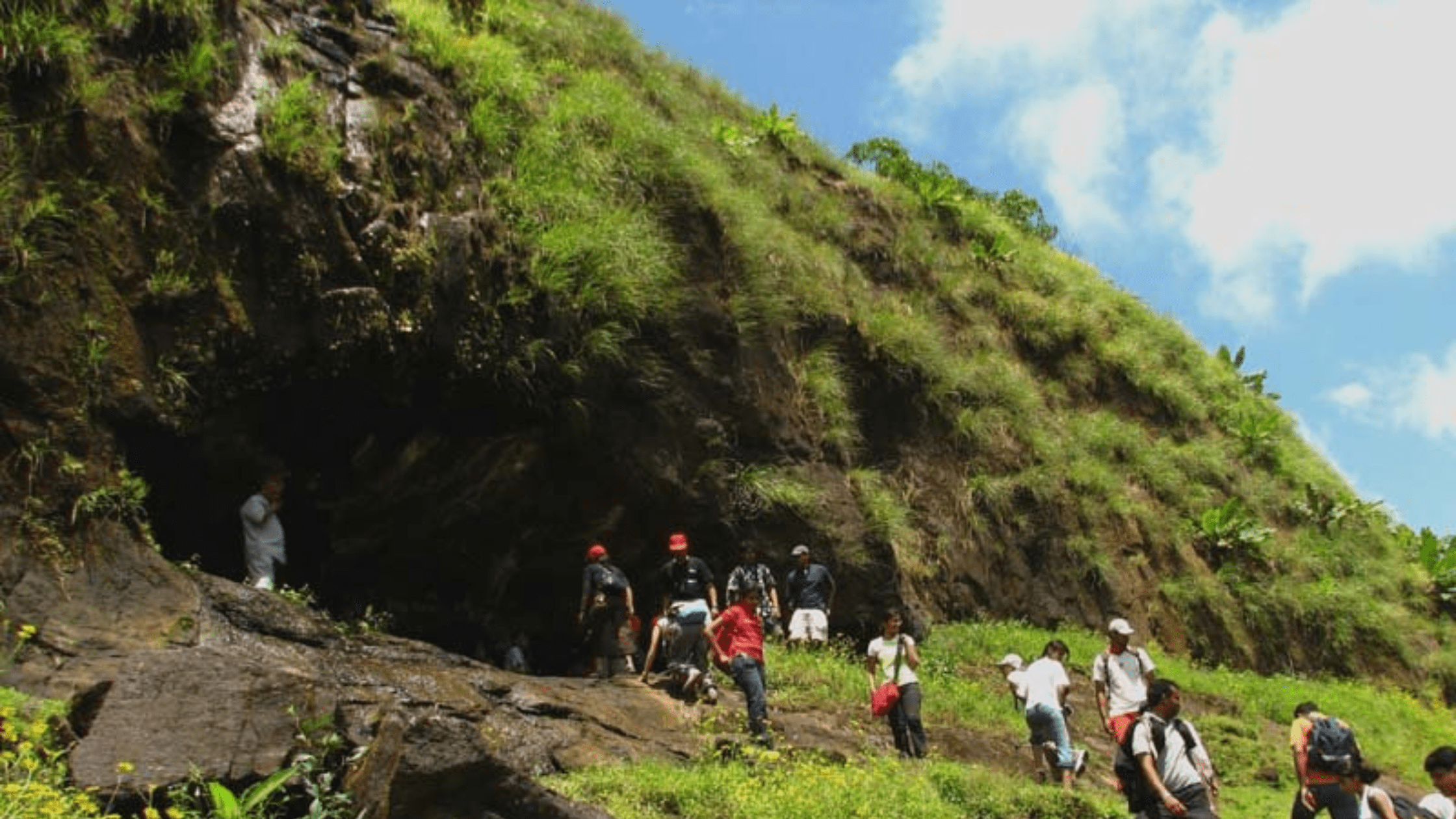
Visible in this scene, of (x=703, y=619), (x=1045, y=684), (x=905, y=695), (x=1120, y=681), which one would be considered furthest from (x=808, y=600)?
(x=1120, y=681)

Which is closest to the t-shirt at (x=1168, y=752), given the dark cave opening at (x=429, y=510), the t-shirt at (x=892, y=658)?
the t-shirt at (x=892, y=658)

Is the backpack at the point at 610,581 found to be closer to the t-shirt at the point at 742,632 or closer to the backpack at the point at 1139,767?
the t-shirt at the point at 742,632

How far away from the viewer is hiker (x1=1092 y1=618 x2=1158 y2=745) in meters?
10.4

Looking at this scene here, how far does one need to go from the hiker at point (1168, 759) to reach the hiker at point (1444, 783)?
3.78ft

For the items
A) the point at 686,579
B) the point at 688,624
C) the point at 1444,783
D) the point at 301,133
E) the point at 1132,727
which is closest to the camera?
the point at 1444,783

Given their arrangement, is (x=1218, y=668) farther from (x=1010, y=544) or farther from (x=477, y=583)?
(x=477, y=583)

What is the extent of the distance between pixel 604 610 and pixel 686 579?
0.81 m

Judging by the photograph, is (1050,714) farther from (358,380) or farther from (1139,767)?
(358,380)

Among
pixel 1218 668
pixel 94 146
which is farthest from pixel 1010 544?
pixel 94 146

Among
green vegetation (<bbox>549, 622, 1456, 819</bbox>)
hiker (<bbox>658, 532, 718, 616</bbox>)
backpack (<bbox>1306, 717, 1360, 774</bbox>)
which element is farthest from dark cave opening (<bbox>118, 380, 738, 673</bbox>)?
backpack (<bbox>1306, 717, 1360, 774</bbox>)

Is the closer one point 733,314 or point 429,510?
point 429,510

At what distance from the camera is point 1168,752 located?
763 cm

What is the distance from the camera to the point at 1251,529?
2142cm

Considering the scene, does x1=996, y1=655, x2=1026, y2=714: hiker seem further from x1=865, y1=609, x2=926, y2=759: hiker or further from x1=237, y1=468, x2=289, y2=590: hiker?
x1=237, y1=468, x2=289, y2=590: hiker
